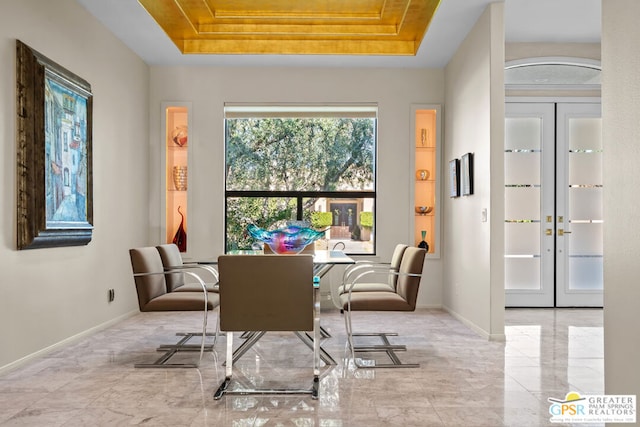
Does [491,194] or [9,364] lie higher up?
[491,194]

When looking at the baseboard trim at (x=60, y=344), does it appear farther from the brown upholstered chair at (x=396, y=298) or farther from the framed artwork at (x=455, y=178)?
the framed artwork at (x=455, y=178)

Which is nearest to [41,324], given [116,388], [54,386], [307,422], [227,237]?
[54,386]

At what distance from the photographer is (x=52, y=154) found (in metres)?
4.16

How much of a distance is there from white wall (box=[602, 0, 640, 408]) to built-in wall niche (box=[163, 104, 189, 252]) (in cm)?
517

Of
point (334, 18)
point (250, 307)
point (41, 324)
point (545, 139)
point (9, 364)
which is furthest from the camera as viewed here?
point (545, 139)

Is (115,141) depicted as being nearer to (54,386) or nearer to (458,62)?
(54,386)

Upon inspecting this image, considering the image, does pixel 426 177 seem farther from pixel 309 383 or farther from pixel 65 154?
pixel 65 154

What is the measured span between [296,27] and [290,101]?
94 cm

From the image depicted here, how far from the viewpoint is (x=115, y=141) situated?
5.54 m

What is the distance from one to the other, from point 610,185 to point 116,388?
115 inches

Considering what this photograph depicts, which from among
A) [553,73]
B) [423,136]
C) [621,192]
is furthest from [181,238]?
[621,192]

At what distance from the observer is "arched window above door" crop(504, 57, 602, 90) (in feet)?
20.1

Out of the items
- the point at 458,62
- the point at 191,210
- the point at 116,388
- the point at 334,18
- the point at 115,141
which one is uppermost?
the point at 334,18

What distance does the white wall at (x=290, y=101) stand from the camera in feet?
21.7
